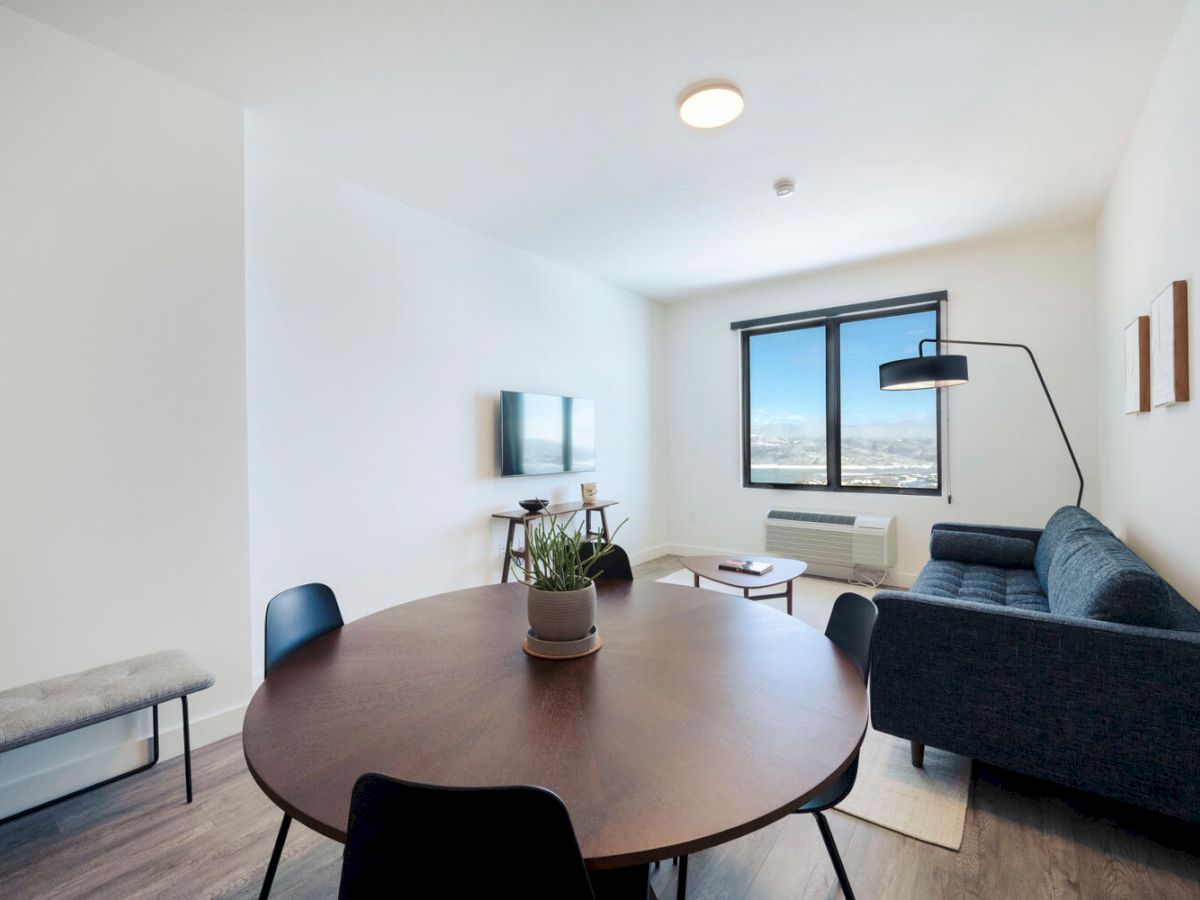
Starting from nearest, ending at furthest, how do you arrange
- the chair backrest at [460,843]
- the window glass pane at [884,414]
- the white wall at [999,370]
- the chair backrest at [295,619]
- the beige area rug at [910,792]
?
1. the chair backrest at [460,843]
2. the chair backrest at [295,619]
3. the beige area rug at [910,792]
4. the white wall at [999,370]
5. the window glass pane at [884,414]

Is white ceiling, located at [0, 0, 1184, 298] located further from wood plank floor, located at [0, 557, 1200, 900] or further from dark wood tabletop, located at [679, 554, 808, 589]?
wood plank floor, located at [0, 557, 1200, 900]

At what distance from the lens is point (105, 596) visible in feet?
6.94

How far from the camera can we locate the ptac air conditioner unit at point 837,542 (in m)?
4.46

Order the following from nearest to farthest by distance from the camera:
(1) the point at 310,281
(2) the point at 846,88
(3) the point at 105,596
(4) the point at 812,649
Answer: (4) the point at 812,649 < (3) the point at 105,596 < (2) the point at 846,88 < (1) the point at 310,281

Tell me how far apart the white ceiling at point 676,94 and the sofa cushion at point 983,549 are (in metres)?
2.11

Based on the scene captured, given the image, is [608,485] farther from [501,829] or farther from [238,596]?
[501,829]

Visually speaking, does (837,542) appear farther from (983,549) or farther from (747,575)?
(747,575)

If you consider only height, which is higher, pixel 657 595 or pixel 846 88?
pixel 846 88

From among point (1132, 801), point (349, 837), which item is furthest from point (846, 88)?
point (349, 837)

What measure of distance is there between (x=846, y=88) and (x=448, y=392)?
2.75 meters

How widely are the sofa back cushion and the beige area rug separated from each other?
3.56 ft

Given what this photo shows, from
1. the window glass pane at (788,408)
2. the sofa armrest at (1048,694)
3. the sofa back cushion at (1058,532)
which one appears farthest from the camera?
the window glass pane at (788,408)

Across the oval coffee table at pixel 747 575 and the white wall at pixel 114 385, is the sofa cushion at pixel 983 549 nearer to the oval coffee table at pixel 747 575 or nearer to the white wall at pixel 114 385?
the oval coffee table at pixel 747 575

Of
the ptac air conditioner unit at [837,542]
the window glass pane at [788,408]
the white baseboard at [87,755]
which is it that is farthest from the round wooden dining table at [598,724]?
the window glass pane at [788,408]
